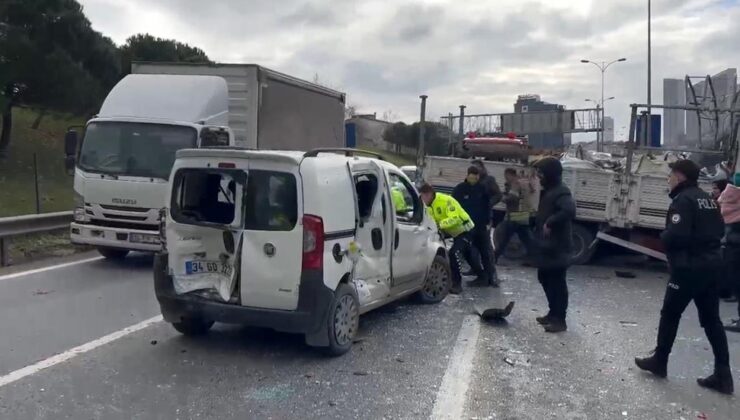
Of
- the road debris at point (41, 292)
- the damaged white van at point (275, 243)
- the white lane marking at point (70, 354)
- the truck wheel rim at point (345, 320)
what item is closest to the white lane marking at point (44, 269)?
the road debris at point (41, 292)

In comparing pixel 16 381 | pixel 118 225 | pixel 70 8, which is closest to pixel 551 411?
pixel 16 381

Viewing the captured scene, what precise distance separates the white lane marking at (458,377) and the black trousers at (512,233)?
4.40 metres

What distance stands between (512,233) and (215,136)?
489cm

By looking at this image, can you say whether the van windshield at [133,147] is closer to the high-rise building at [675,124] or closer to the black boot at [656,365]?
the black boot at [656,365]

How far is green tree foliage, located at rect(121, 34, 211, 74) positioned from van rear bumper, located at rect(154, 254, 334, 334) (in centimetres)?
2552

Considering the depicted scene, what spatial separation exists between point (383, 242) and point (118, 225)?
5.10 m

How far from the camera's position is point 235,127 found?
1344 cm

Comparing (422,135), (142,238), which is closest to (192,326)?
(142,238)

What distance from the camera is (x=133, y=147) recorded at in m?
11.7

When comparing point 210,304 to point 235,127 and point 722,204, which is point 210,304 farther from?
point 235,127

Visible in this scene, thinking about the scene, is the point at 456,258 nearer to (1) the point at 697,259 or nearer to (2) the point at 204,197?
(2) the point at 204,197

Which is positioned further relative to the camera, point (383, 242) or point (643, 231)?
point (643, 231)

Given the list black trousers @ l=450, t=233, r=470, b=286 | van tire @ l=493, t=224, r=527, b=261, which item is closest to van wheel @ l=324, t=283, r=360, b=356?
black trousers @ l=450, t=233, r=470, b=286

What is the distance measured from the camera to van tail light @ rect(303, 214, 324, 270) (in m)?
6.58
